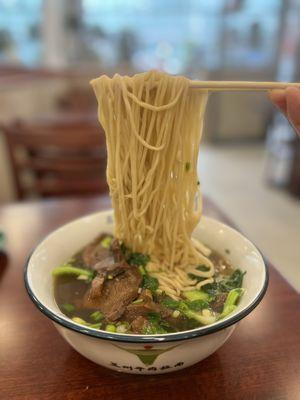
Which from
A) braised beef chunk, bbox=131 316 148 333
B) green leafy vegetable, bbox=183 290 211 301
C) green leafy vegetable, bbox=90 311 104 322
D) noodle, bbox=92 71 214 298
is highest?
noodle, bbox=92 71 214 298

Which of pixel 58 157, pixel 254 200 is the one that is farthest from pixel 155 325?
pixel 254 200

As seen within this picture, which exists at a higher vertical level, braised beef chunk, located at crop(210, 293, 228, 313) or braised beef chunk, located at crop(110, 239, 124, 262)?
braised beef chunk, located at crop(110, 239, 124, 262)

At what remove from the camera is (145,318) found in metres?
0.73

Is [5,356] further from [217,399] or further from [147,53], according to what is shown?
[147,53]

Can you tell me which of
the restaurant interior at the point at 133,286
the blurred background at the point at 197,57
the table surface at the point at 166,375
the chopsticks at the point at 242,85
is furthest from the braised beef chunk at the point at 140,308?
the blurred background at the point at 197,57

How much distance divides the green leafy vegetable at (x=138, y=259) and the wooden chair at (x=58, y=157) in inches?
41.4

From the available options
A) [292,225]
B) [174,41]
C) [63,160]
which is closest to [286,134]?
[292,225]

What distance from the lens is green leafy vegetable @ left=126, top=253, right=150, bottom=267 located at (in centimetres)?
91

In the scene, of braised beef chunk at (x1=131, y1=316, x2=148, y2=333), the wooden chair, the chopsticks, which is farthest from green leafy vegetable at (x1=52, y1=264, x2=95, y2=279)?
the wooden chair

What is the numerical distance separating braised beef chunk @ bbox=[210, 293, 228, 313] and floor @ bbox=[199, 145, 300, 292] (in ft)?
4.29

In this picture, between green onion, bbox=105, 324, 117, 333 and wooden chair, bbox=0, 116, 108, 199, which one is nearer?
green onion, bbox=105, 324, 117, 333

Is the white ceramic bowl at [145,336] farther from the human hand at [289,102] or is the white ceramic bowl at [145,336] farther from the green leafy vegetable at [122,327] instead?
the human hand at [289,102]

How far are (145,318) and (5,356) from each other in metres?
0.29

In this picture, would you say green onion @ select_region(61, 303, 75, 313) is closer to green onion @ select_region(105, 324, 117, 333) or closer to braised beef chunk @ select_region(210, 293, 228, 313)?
green onion @ select_region(105, 324, 117, 333)
